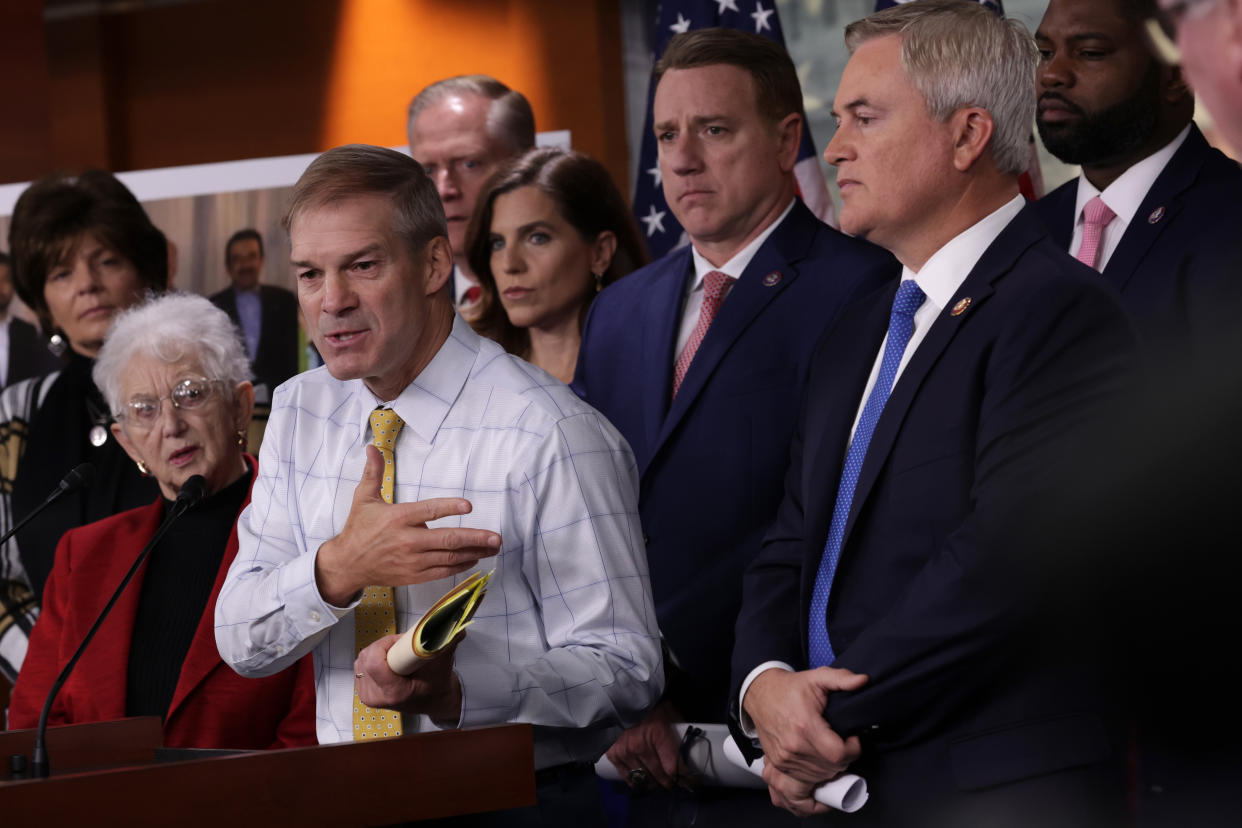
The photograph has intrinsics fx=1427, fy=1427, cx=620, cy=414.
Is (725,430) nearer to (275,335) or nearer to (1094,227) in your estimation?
(1094,227)

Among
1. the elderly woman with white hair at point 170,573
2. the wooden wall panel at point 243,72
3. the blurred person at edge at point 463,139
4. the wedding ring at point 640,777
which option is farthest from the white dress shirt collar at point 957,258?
the wooden wall panel at point 243,72

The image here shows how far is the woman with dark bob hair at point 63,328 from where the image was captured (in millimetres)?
3750

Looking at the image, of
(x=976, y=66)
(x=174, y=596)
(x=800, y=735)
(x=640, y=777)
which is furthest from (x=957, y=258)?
(x=174, y=596)

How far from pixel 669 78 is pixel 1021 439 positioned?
154 centimetres

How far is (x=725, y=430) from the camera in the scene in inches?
111

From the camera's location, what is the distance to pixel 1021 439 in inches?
77.4

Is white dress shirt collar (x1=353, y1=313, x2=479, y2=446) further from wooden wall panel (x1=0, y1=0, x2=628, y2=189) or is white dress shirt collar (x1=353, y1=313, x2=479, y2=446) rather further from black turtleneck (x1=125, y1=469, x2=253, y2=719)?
wooden wall panel (x1=0, y1=0, x2=628, y2=189)

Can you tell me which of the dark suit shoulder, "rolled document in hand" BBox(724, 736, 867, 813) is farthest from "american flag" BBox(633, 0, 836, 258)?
"rolled document in hand" BBox(724, 736, 867, 813)

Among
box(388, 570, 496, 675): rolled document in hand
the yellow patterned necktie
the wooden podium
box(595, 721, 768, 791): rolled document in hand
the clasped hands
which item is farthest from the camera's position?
box(595, 721, 768, 791): rolled document in hand

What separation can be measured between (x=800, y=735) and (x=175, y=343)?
180 centimetres

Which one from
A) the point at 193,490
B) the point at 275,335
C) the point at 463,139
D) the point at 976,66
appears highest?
the point at 463,139

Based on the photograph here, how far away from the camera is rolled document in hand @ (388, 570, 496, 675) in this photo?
173 cm

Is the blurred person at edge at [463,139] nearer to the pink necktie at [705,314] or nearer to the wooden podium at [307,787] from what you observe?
the pink necktie at [705,314]

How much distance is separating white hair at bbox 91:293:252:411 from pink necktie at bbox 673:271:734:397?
1004 mm
